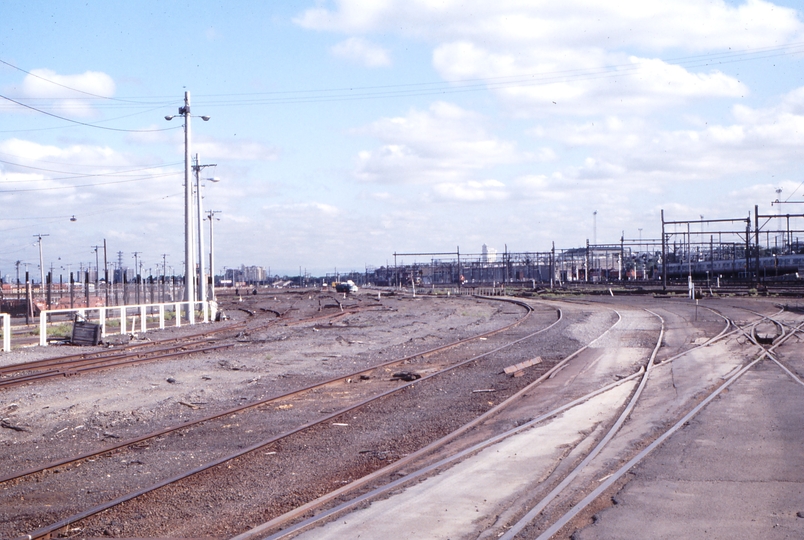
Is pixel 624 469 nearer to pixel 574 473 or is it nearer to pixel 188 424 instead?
pixel 574 473

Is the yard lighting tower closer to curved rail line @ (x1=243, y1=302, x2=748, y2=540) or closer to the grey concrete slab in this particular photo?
curved rail line @ (x1=243, y1=302, x2=748, y2=540)

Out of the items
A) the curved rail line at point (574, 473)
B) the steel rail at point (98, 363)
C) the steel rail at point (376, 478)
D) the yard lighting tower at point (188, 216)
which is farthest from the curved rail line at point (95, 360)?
the curved rail line at point (574, 473)

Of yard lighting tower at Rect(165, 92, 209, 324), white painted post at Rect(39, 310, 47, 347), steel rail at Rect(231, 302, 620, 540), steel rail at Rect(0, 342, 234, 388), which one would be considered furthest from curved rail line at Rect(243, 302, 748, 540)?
yard lighting tower at Rect(165, 92, 209, 324)

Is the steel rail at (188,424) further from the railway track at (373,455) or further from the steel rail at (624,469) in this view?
the steel rail at (624,469)

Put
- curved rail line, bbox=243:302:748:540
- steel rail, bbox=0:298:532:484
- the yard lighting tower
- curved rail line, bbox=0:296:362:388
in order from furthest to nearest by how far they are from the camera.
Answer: the yard lighting tower, curved rail line, bbox=0:296:362:388, steel rail, bbox=0:298:532:484, curved rail line, bbox=243:302:748:540

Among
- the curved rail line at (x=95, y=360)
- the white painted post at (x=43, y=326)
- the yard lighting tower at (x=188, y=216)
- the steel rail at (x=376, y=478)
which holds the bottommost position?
the curved rail line at (x=95, y=360)

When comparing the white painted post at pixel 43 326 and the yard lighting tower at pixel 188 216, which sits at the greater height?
the yard lighting tower at pixel 188 216

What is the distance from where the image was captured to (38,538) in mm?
5941

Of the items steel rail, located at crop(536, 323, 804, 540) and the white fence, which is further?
the white fence

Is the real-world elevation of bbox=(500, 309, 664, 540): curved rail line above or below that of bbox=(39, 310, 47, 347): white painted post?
below

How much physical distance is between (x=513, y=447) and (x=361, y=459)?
187cm

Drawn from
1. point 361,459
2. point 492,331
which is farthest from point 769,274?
point 361,459

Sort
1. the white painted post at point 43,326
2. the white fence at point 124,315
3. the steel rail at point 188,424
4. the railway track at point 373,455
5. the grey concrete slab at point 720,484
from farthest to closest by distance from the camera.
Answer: the white fence at point 124,315 < the white painted post at point 43,326 < the steel rail at point 188,424 < the railway track at point 373,455 < the grey concrete slab at point 720,484

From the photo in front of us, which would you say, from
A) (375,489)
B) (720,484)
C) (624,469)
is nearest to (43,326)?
(375,489)
